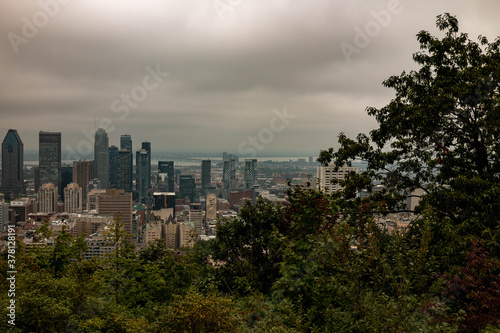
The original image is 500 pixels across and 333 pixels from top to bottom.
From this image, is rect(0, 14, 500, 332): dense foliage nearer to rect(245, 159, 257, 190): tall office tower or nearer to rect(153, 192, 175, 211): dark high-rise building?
rect(245, 159, 257, 190): tall office tower

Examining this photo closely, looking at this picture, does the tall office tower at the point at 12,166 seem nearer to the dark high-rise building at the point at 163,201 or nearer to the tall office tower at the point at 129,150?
the tall office tower at the point at 129,150

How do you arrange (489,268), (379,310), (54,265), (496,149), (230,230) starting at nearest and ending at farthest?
1. (379,310)
2. (489,268)
3. (54,265)
4. (496,149)
5. (230,230)

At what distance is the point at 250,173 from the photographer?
2317cm

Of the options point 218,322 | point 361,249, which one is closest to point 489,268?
point 361,249

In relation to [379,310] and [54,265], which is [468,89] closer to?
[379,310]

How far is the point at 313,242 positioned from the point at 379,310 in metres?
1.23

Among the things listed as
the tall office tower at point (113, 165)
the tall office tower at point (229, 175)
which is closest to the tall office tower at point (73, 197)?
the tall office tower at point (113, 165)

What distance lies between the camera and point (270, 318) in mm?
2805

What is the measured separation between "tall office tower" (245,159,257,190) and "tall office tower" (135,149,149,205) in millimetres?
38989

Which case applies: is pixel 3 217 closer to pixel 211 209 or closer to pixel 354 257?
pixel 354 257

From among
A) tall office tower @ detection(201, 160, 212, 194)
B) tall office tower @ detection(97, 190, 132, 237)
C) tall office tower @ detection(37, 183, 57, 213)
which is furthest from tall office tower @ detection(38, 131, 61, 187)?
tall office tower @ detection(201, 160, 212, 194)

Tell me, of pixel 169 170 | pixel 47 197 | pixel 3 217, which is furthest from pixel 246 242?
pixel 169 170

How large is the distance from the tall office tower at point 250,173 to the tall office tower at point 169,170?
156ft

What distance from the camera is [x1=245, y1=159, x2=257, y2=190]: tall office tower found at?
21.3 m
